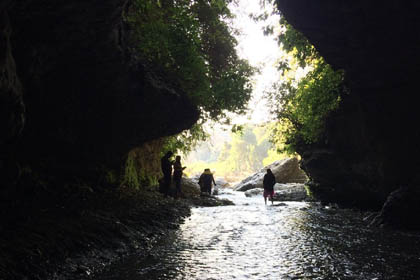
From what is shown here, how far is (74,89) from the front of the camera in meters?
9.01

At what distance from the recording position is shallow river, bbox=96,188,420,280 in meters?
5.98

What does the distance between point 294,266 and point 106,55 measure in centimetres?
680

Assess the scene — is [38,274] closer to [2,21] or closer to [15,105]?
[15,105]

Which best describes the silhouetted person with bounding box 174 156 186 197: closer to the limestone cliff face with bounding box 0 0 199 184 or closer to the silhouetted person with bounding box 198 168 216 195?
the limestone cliff face with bounding box 0 0 199 184

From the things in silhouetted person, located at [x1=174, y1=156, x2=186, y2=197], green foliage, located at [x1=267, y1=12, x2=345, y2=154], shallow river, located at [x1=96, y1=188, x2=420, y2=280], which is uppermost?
green foliage, located at [x1=267, y1=12, x2=345, y2=154]

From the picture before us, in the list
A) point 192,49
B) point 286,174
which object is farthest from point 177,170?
point 286,174

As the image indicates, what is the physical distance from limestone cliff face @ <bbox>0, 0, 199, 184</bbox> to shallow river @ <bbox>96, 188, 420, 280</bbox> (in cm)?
396

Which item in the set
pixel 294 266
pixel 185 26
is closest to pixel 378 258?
pixel 294 266

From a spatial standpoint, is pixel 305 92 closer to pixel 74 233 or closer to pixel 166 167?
pixel 166 167

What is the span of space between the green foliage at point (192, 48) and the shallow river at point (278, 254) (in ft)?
20.9

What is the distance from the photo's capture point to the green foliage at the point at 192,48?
41.7ft

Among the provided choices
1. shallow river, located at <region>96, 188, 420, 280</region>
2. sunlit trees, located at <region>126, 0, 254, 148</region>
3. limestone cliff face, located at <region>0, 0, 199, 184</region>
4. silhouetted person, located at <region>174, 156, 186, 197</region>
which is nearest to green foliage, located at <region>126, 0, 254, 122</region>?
sunlit trees, located at <region>126, 0, 254, 148</region>

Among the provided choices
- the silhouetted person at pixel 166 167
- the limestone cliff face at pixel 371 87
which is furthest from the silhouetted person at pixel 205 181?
the limestone cliff face at pixel 371 87

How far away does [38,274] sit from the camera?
5246 mm
